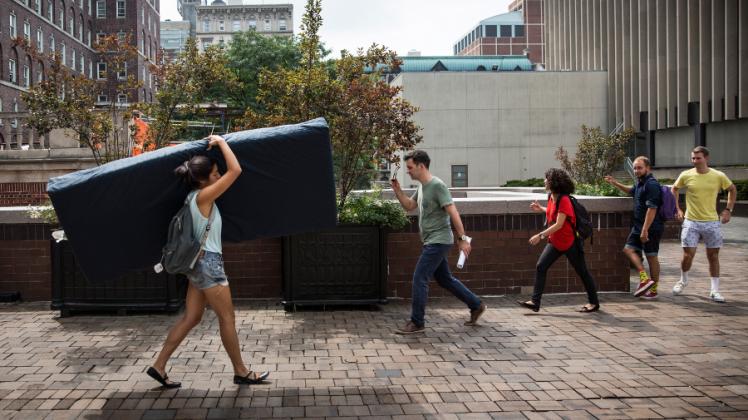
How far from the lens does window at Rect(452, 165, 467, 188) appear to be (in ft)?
173

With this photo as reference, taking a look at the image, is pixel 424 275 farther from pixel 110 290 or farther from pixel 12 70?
pixel 12 70

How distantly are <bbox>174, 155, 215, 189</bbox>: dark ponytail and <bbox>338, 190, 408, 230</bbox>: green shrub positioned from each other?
3357mm

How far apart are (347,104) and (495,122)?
1748 inches

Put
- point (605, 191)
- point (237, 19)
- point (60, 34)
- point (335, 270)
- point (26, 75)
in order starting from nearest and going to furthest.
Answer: point (335, 270), point (605, 191), point (26, 75), point (60, 34), point (237, 19)

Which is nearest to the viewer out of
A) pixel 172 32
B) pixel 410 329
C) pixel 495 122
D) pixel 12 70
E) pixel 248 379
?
pixel 248 379

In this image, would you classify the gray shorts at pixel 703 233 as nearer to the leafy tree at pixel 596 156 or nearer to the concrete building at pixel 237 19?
the leafy tree at pixel 596 156

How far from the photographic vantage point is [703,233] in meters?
9.39

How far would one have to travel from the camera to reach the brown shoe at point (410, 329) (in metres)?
7.26

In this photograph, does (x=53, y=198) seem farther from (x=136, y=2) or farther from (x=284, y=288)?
(x=136, y=2)

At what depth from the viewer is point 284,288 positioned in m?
8.56

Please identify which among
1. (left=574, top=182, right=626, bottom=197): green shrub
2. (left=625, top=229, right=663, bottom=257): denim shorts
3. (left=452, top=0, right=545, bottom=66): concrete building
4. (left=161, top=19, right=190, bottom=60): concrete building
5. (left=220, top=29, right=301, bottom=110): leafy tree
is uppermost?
(left=161, top=19, right=190, bottom=60): concrete building

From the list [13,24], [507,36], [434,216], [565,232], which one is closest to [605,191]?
[565,232]

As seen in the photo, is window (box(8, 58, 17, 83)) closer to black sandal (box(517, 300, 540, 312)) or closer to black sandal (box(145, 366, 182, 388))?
black sandal (box(517, 300, 540, 312))

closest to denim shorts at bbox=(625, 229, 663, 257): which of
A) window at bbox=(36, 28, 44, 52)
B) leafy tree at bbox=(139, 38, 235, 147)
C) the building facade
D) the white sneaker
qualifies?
the white sneaker
